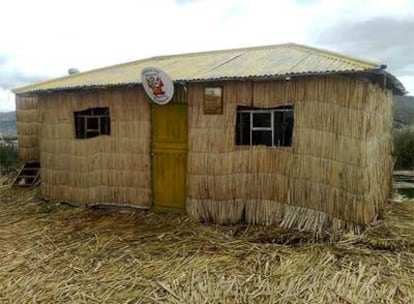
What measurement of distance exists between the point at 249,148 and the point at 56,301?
4057 millimetres

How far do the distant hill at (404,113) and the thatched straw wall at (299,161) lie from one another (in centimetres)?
1104

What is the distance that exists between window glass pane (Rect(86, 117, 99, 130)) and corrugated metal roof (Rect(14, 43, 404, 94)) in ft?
2.67

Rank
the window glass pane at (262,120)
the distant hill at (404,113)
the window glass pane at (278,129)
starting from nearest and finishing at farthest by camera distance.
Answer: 1. the window glass pane at (278,129)
2. the window glass pane at (262,120)
3. the distant hill at (404,113)

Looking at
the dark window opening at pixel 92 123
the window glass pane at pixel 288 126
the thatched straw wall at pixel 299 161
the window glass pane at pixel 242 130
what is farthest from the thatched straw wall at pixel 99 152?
the window glass pane at pixel 288 126

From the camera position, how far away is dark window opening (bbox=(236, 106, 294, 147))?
7.64 metres

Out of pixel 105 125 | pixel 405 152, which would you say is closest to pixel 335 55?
pixel 105 125

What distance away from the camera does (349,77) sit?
6.78 metres

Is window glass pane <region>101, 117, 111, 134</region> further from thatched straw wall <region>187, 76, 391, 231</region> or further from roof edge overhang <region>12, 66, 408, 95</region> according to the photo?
thatched straw wall <region>187, 76, 391, 231</region>

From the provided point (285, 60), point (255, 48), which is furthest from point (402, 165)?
point (285, 60)

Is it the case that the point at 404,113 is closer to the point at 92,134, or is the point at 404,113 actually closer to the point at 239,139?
the point at 239,139

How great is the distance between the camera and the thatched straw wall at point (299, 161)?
22.6ft

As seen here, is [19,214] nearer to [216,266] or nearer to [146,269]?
[146,269]

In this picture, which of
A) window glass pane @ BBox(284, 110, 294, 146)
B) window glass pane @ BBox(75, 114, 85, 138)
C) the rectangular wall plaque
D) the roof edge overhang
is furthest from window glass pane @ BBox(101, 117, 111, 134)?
window glass pane @ BBox(284, 110, 294, 146)

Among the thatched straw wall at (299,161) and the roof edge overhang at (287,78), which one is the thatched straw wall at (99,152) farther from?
the thatched straw wall at (299,161)
